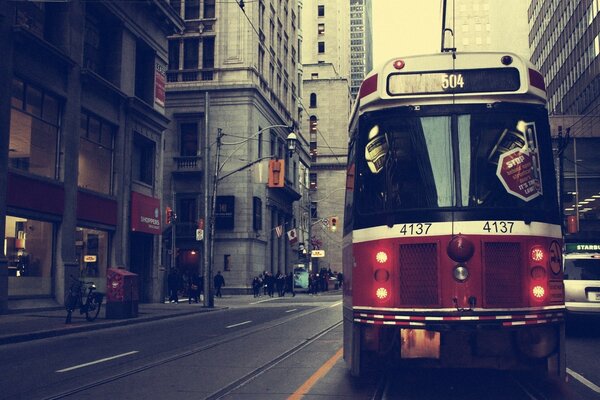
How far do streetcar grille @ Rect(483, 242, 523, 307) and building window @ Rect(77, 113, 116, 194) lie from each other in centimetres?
2174

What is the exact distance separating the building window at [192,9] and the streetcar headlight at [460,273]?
45532 millimetres

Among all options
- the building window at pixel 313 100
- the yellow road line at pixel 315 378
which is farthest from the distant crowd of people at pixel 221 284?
the building window at pixel 313 100

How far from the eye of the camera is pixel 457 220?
7504 mm

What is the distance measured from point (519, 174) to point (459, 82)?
1215 mm

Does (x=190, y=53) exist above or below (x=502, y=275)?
above

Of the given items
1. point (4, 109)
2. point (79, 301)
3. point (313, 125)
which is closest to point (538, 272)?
point (79, 301)

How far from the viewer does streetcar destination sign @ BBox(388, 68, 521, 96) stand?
7.84 meters

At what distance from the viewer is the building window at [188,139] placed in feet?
162

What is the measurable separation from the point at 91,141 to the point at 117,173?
2.30 metres

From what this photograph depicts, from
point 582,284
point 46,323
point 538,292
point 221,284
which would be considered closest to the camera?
point 538,292

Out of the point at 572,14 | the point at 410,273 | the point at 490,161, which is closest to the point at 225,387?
the point at 410,273

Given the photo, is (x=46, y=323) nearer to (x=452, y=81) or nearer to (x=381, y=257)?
(x=381, y=257)

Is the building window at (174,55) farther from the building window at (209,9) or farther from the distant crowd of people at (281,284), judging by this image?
the distant crowd of people at (281,284)

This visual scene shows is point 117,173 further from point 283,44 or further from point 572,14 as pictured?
point 572,14
